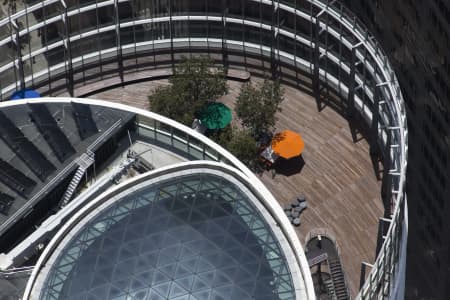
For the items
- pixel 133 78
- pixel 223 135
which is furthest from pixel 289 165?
pixel 133 78

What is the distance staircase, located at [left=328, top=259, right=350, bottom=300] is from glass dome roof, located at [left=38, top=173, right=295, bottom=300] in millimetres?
19632

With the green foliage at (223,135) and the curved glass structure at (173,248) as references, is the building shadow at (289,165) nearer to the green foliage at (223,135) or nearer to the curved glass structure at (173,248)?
the green foliage at (223,135)

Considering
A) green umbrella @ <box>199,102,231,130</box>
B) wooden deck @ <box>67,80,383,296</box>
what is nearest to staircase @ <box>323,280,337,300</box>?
wooden deck @ <box>67,80,383,296</box>

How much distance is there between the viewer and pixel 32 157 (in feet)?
483

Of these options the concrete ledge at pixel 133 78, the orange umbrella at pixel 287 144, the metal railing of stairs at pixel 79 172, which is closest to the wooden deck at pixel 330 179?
the concrete ledge at pixel 133 78

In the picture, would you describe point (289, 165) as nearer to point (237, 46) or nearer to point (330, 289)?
point (237, 46)

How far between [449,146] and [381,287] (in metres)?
14.9

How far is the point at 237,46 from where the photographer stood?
576ft

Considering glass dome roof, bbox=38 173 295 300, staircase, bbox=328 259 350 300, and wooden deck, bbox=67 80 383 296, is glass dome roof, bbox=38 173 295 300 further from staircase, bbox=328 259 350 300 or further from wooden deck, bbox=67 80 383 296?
wooden deck, bbox=67 80 383 296

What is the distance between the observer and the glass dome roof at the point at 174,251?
137 meters

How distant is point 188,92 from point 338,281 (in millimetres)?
25886

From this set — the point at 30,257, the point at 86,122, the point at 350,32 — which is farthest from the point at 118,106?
the point at 350,32

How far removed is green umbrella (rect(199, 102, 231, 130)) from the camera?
169m

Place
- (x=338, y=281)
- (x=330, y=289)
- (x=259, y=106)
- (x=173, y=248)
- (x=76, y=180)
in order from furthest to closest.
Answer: (x=259, y=106), (x=338, y=281), (x=330, y=289), (x=76, y=180), (x=173, y=248)
